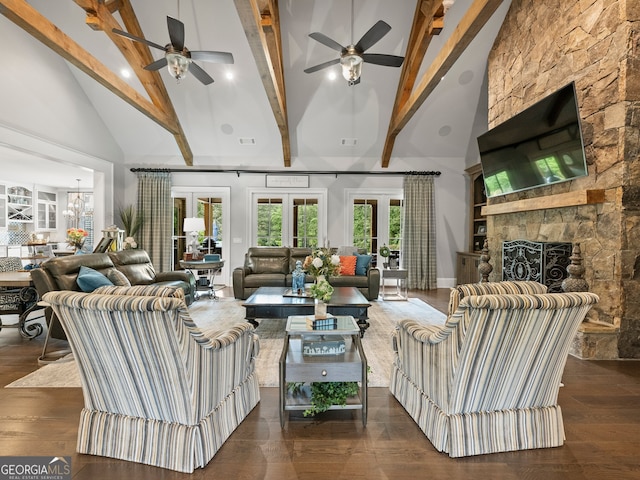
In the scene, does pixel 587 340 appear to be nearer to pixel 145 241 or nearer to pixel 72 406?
pixel 72 406

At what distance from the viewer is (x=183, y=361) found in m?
1.61

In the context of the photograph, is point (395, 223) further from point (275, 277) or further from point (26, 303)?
point (26, 303)

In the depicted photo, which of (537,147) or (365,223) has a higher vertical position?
(537,147)

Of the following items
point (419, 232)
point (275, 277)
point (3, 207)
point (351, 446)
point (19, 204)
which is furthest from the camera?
point (19, 204)

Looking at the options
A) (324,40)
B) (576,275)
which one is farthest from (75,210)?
(576,275)

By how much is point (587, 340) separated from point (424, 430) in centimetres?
239

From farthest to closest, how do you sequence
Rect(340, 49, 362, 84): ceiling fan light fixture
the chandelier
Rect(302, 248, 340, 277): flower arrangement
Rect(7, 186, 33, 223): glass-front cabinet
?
the chandelier → Rect(7, 186, 33, 223): glass-front cabinet → Rect(340, 49, 362, 84): ceiling fan light fixture → Rect(302, 248, 340, 277): flower arrangement

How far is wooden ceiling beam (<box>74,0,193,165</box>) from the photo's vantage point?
14.3 feet

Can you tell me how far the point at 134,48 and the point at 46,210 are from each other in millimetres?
8286

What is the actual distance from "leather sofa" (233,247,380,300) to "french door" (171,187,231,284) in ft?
5.97

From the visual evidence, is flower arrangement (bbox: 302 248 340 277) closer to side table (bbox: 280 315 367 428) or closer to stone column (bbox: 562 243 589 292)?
side table (bbox: 280 315 367 428)

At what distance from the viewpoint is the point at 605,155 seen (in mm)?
3363

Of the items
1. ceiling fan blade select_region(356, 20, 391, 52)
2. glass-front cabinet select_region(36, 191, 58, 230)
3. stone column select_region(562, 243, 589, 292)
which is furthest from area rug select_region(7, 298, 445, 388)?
glass-front cabinet select_region(36, 191, 58, 230)

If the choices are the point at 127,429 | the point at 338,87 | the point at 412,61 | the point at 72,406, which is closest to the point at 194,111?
the point at 338,87
